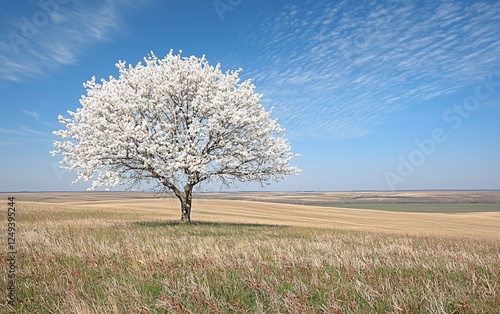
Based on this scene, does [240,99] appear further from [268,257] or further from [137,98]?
[268,257]

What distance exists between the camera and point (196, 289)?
5.98 metres

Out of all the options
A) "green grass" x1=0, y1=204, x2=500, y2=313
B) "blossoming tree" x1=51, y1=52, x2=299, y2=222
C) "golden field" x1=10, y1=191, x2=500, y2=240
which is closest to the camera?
"green grass" x1=0, y1=204, x2=500, y2=313

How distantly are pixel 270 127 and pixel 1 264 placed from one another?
1743cm

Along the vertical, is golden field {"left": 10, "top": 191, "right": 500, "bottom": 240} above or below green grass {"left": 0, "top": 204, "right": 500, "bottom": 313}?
below

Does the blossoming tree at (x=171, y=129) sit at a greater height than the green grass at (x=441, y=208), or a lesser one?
greater

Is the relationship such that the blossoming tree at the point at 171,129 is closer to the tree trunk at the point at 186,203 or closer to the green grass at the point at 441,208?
the tree trunk at the point at 186,203

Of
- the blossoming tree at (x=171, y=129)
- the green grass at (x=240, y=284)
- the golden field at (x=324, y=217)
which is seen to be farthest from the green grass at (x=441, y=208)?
the green grass at (x=240, y=284)

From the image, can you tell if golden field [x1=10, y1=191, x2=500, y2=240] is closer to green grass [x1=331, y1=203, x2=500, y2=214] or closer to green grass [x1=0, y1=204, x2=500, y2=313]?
green grass [x1=0, y1=204, x2=500, y2=313]

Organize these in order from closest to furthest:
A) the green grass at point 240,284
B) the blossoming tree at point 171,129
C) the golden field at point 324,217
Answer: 1. the green grass at point 240,284
2. the blossoming tree at point 171,129
3. the golden field at point 324,217

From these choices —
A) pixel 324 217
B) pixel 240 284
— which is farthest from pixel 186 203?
pixel 324 217

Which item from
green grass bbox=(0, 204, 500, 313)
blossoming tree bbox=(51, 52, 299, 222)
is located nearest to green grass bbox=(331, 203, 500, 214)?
blossoming tree bbox=(51, 52, 299, 222)

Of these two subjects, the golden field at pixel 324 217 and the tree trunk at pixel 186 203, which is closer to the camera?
the tree trunk at pixel 186 203

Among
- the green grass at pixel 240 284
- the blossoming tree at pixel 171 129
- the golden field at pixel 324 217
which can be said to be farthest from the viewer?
the golden field at pixel 324 217

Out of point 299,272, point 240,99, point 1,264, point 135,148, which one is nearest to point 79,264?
point 1,264
